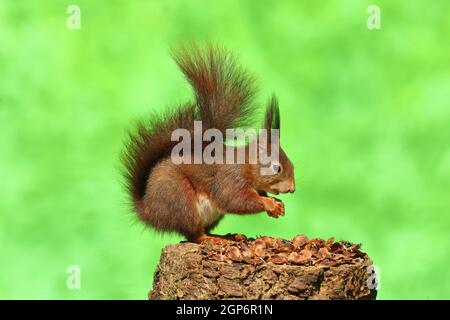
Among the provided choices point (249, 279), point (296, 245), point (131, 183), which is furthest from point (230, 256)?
point (131, 183)

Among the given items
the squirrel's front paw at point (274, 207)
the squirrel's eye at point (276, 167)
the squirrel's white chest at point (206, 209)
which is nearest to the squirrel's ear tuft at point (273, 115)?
the squirrel's eye at point (276, 167)

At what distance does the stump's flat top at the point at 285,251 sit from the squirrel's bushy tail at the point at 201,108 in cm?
46

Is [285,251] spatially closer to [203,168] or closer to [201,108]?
[203,168]

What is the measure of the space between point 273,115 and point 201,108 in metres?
0.36

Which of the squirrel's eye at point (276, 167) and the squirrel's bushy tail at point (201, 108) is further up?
the squirrel's bushy tail at point (201, 108)

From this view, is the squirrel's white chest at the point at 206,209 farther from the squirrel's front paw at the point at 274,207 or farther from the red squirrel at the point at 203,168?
the squirrel's front paw at the point at 274,207

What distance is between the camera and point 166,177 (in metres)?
3.74

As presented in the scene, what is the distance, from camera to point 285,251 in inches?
140

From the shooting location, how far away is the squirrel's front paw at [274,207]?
3695mm

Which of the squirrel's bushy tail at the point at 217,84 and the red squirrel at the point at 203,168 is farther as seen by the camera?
the squirrel's bushy tail at the point at 217,84

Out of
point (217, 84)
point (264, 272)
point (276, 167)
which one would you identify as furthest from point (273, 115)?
point (264, 272)

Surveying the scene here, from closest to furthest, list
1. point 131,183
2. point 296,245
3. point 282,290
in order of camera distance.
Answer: point 282,290
point 296,245
point 131,183
